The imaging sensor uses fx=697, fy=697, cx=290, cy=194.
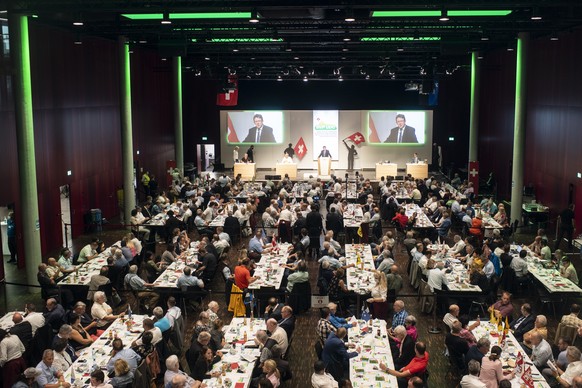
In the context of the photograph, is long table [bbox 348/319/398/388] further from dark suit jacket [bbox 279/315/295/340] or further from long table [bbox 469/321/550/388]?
long table [bbox 469/321/550/388]

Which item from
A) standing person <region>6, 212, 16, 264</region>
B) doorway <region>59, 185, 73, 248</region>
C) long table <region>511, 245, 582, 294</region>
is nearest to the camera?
long table <region>511, 245, 582, 294</region>

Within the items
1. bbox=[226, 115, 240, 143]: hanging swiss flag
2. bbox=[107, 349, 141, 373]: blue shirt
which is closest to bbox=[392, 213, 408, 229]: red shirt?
bbox=[107, 349, 141, 373]: blue shirt

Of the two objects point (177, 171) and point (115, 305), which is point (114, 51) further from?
point (115, 305)

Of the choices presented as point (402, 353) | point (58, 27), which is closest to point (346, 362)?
point (402, 353)

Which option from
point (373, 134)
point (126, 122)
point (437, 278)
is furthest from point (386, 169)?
point (437, 278)

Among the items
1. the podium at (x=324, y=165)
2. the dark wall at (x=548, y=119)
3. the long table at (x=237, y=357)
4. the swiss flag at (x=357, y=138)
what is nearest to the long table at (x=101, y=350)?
the long table at (x=237, y=357)

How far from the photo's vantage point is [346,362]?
34.0 feet

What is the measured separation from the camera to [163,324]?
446 inches

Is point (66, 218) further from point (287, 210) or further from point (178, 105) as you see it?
point (287, 210)

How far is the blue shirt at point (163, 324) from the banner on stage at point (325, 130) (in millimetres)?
25759

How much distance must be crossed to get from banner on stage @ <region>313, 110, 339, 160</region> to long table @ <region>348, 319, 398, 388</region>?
25292 millimetres

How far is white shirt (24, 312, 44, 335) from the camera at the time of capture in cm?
1172

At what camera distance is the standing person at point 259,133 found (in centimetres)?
3647

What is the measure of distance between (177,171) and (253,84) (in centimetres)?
971
